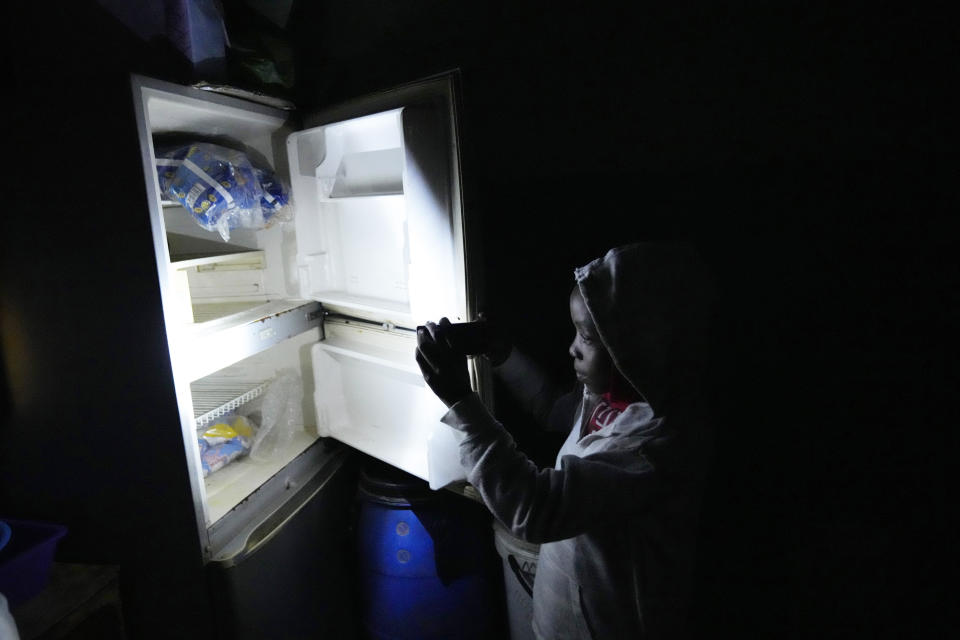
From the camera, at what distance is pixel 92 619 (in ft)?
3.90

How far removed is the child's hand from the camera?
99 centimetres

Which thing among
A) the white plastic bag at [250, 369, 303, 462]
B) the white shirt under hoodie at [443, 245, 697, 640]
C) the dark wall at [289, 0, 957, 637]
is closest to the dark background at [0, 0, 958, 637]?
the dark wall at [289, 0, 957, 637]

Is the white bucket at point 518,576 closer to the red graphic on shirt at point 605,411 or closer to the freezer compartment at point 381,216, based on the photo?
the red graphic on shirt at point 605,411

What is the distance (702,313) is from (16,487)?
155cm

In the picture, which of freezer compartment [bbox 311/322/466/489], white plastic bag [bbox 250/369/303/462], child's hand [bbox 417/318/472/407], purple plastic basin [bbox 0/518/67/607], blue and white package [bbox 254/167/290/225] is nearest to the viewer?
child's hand [bbox 417/318/472/407]

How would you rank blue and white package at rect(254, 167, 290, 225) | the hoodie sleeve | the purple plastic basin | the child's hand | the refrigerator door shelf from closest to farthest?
the hoodie sleeve, the child's hand, the purple plastic basin, the refrigerator door shelf, blue and white package at rect(254, 167, 290, 225)

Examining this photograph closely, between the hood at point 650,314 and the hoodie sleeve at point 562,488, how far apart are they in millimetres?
124

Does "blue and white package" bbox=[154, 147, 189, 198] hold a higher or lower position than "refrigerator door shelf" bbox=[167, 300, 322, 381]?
higher

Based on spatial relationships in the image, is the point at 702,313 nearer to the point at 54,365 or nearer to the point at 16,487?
the point at 54,365

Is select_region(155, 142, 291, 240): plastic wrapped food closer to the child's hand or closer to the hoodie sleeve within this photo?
the child's hand

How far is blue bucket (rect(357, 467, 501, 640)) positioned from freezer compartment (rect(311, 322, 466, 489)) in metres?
0.14

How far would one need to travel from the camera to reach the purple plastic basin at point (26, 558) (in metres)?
1.10

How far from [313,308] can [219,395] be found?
42cm

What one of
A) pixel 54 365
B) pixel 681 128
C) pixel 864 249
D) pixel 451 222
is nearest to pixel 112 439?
pixel 54 365
